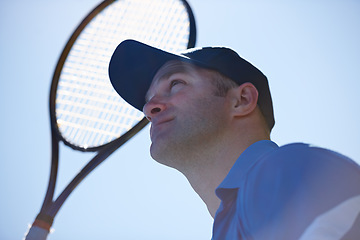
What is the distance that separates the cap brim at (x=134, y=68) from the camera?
2070 millimetres

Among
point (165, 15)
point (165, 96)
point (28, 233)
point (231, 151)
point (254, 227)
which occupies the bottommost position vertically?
point (28, 233)

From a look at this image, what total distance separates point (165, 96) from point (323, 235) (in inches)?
46.7

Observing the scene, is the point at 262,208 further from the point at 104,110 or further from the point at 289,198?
the point at 104,110

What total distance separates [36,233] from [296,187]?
153 centimetres

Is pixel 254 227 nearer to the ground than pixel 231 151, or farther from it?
nearer to the ground

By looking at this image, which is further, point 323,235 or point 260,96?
point 260,96

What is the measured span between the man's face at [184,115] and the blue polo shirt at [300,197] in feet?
2.06

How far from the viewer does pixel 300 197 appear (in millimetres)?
937

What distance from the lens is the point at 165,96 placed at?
1939 millimetres

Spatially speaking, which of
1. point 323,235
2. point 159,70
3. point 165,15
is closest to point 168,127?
point 159,70

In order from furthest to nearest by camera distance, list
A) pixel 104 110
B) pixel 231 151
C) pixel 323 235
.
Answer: pixel 104 110 < pixel 231 151 < pixel 323 235

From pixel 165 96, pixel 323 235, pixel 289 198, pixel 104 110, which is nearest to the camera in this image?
pixel 323 235

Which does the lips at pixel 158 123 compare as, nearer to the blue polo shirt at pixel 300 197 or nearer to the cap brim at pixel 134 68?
the cap brim at pixel 134 68

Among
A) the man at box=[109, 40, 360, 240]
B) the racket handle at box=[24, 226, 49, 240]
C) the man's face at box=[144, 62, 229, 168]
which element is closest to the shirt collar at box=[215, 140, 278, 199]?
the man at box=[109, 40, 360, 240]
